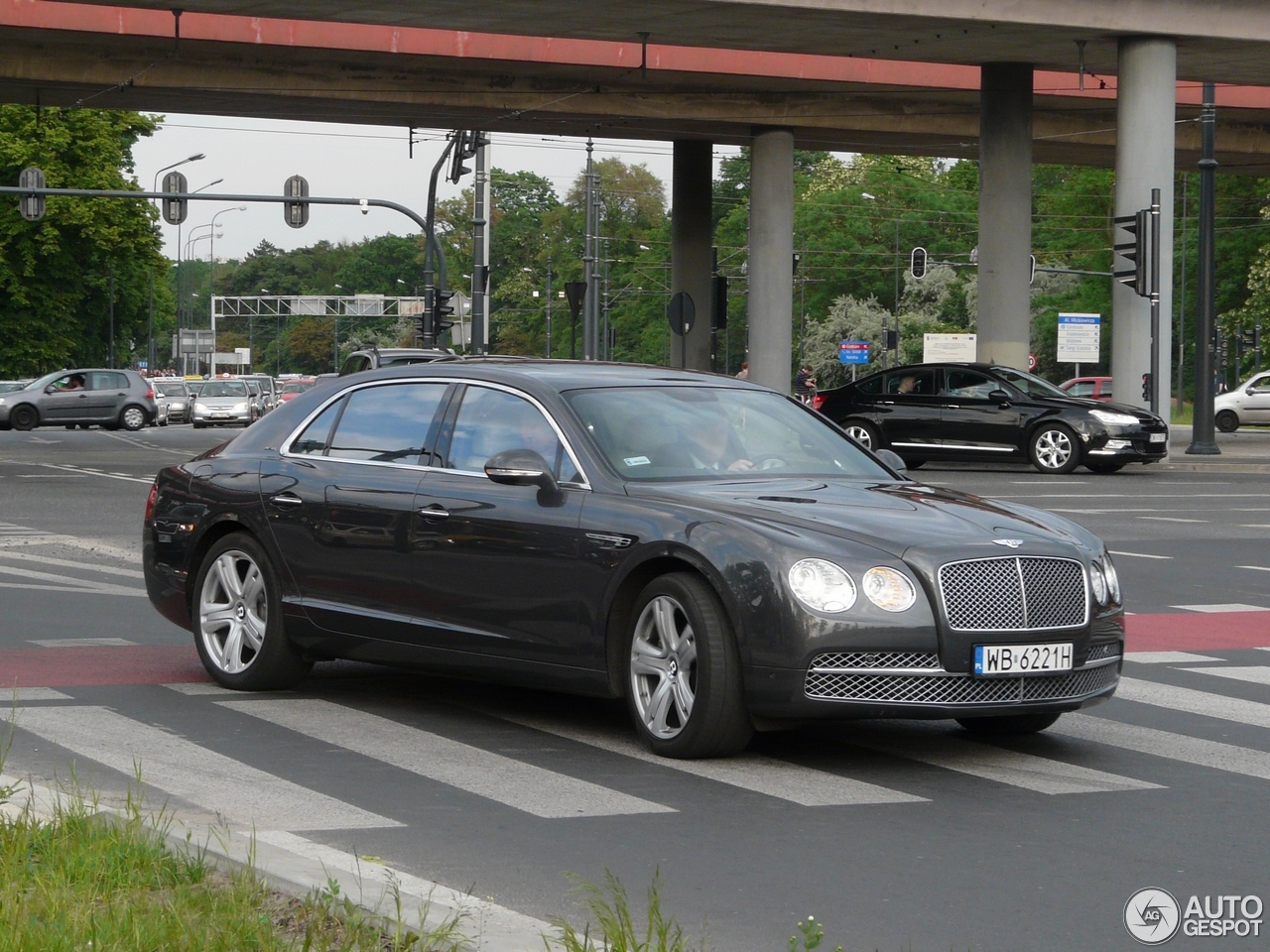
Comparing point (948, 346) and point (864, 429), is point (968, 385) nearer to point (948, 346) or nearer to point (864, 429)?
point (864, 429)

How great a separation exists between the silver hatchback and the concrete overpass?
565 inches

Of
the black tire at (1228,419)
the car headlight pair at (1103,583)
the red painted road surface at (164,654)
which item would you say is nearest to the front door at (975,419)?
the red painted road surface at (164,654)

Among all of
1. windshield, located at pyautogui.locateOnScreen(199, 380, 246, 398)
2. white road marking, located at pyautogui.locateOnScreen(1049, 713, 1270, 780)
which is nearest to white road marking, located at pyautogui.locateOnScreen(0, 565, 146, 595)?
white road marking, located at pyautogui.locateOnScreen(1049, 713, 1270, 780)

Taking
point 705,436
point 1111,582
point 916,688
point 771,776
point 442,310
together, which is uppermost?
point 442,310

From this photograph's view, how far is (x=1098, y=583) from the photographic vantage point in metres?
7.83

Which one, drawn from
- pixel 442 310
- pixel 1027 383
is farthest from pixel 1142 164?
pixel 442 310

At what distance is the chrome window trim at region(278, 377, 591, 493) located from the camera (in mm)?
8266

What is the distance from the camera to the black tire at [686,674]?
7402mm

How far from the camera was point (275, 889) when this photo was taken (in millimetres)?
5023

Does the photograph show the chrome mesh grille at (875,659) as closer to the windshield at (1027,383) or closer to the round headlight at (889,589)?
the round headlight at (889,589)

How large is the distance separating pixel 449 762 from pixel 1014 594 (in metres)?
2.15

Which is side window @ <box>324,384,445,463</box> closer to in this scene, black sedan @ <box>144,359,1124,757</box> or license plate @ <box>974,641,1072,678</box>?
black sedan @ <box>144,359,1124,757</box>

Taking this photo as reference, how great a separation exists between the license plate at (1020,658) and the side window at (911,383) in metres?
24.8

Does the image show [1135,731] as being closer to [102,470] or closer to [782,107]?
[102,470]
